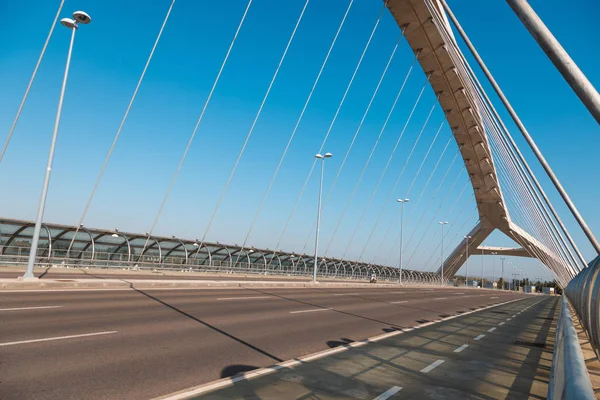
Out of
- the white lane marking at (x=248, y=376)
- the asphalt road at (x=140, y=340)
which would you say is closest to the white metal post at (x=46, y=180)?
the asphalt road at (x=140, y=340)

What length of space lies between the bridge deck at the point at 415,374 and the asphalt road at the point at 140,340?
889 millimetres

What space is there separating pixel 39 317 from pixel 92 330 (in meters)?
1.83

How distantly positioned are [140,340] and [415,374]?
15.5ft

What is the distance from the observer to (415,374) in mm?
6152

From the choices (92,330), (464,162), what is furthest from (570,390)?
(464,162)

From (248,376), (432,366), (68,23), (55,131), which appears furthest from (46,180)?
(432,366)

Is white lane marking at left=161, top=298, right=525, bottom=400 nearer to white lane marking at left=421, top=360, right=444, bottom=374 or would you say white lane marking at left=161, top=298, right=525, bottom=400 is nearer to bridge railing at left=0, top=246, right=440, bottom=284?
white lane marking at left=421, top=360, right=444, bottom=374

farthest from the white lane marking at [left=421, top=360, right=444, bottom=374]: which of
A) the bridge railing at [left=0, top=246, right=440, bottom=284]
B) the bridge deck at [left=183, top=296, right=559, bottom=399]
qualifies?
the bridge railing at [left=0, top=246, right=440, bottom=284]

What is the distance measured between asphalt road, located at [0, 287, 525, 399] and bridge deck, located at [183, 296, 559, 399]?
889 millimetres

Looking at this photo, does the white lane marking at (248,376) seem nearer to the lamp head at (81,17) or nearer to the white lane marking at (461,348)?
the white lane marking at (461,348)

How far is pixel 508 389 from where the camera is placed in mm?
5727

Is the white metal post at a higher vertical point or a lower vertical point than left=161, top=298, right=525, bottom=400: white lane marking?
higher

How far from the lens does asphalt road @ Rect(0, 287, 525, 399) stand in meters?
4.94

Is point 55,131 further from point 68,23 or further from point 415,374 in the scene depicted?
point 415,374
